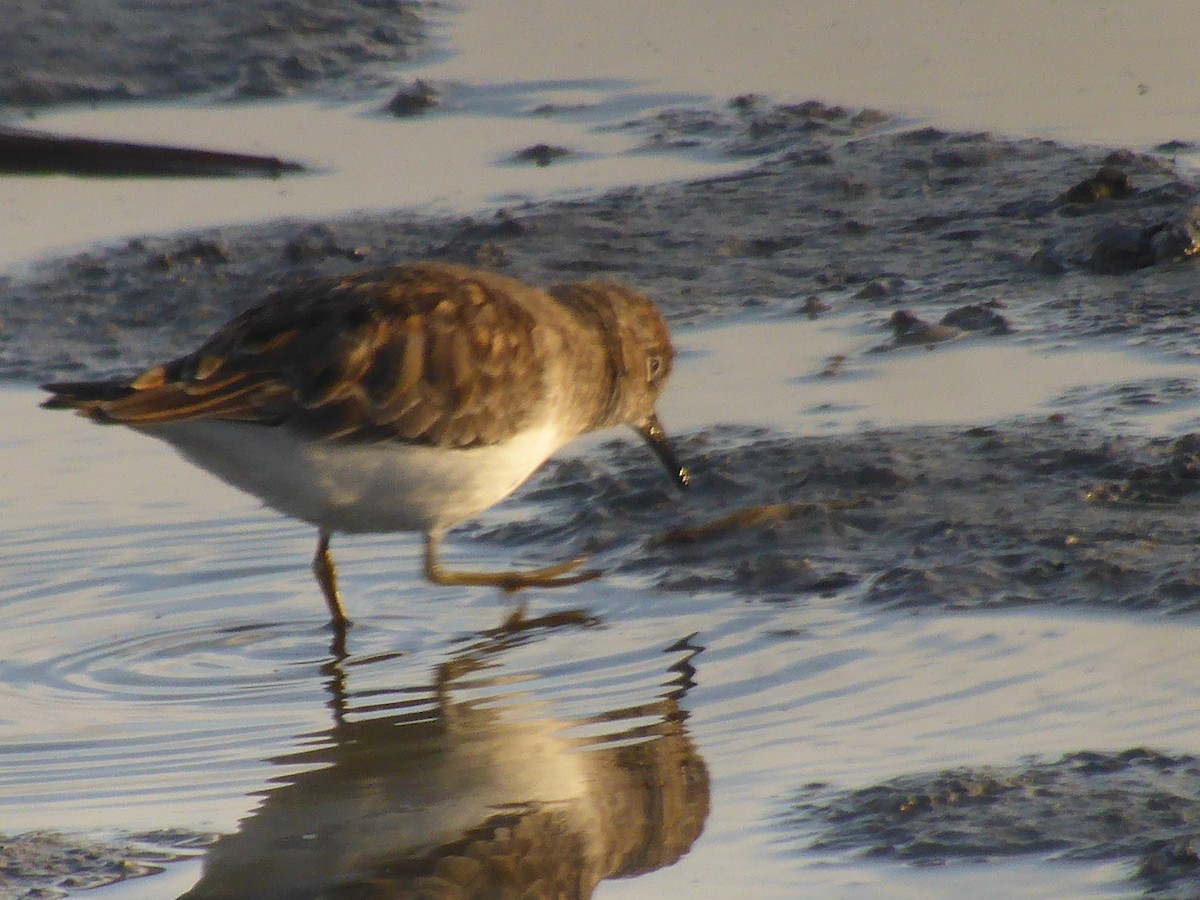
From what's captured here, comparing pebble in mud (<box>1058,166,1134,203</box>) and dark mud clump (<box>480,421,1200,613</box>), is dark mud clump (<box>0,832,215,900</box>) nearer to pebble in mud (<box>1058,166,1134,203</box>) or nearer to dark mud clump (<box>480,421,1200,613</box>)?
dark mud clump (<box>480,421,1200,613</box>)

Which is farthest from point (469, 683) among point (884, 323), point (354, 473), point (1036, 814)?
point (884, 323)

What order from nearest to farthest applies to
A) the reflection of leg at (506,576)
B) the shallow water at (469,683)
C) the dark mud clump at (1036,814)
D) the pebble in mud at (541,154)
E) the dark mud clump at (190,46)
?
the dark mud clump at (1036,814) → the shallow water at (469,683) → the reflection of leg at (506,576) → the pebble in mud at (541,154) → the dark mud clump at (190,46)

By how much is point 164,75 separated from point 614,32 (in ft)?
8.74

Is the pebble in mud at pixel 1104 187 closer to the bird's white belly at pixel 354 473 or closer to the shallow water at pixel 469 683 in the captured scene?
the shallow water at pixel 469 683

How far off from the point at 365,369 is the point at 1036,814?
2477mm

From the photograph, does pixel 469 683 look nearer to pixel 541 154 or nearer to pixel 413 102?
pixel 541 154

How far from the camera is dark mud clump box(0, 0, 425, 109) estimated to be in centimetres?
1223

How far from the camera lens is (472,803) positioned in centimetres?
480

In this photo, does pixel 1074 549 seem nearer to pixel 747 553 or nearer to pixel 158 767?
pixel 747 553

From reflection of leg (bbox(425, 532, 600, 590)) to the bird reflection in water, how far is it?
0.69 metres

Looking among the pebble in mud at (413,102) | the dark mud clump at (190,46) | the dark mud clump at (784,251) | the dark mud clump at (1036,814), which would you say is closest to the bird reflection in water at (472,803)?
the dark mud clump at (1036,814)

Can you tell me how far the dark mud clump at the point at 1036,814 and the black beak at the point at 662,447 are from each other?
8.09 feet

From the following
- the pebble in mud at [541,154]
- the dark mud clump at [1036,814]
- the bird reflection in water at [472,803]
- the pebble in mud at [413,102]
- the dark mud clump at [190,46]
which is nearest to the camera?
the dark mud clump at [1036,814]

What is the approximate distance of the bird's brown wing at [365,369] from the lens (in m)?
5.79
